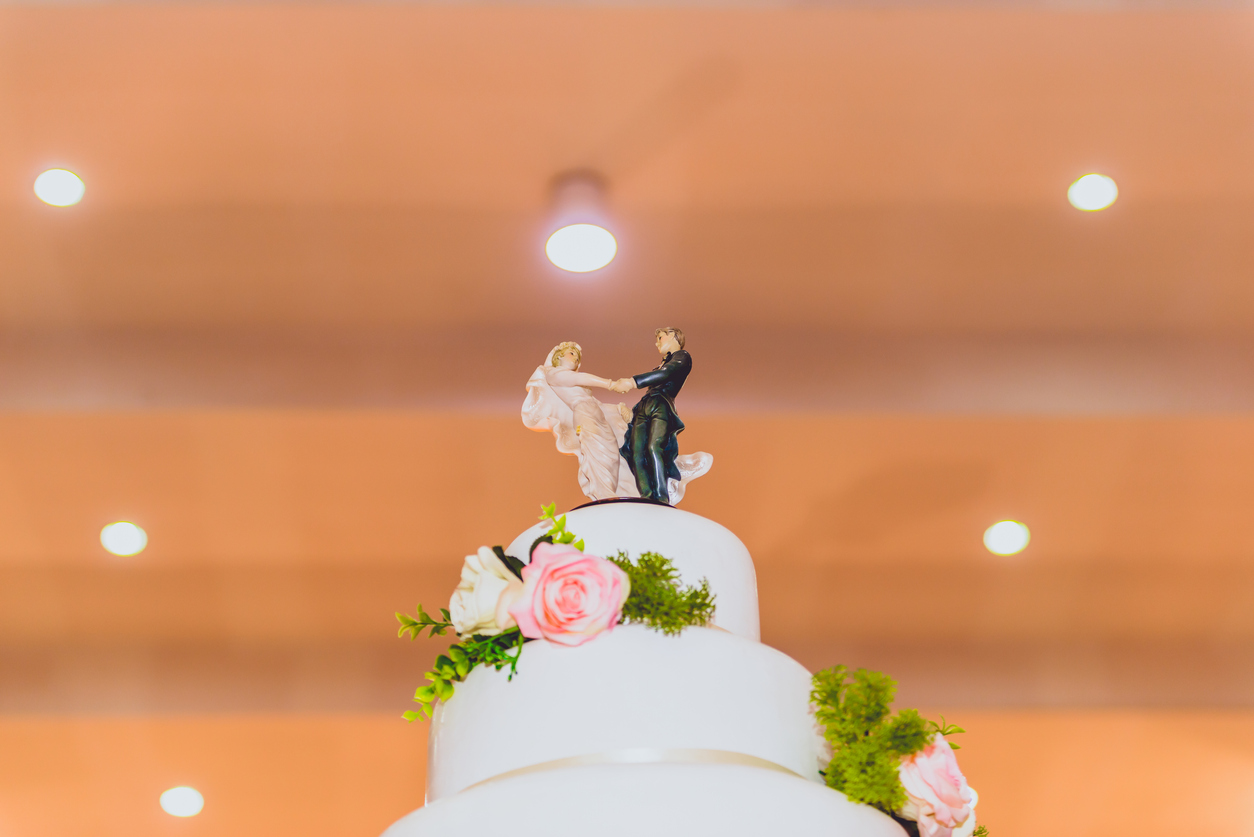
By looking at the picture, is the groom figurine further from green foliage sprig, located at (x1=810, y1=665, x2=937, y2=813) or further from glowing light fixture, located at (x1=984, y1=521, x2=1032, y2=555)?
glowing light fixture, located at (x1=984, y1=521, x2=1032, y2=555)

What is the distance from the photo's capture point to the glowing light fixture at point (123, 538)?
521cm

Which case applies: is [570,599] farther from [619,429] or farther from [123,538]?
[123,538]

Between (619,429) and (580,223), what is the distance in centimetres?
128

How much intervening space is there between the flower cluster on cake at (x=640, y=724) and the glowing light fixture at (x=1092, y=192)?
8.62 feet

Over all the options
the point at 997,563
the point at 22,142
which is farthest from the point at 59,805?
the point at 997,563

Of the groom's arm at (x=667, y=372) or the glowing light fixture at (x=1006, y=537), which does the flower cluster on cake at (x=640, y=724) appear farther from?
the glowing light fixture at (x=1006, y=537)

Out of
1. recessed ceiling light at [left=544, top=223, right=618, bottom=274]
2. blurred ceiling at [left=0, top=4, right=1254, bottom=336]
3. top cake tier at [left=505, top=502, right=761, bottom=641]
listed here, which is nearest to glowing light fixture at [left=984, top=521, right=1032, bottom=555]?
blurred ceiling at [left=0, top=4, right=1254, bottom=336]

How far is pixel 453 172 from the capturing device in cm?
417

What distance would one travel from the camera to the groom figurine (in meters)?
2.89

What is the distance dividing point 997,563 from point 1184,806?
2.04 meters

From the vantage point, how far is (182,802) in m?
6.27

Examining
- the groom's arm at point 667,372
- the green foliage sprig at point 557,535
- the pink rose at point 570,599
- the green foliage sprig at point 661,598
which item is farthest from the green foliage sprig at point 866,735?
the groom's arm at point 667,372

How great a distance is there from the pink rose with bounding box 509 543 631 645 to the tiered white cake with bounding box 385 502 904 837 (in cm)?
3

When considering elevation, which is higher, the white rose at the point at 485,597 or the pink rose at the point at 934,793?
the white rose at the point at 485,597
